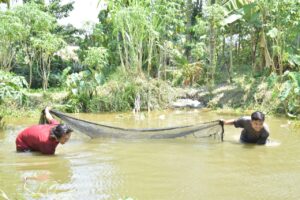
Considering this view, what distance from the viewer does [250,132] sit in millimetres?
8297

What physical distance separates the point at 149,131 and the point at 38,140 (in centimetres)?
226

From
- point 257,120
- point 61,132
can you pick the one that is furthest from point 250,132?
point 61,132

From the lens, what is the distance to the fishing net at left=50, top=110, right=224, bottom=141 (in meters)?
8.55

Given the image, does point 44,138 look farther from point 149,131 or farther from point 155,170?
point 149,131

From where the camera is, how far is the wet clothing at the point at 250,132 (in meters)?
8.15

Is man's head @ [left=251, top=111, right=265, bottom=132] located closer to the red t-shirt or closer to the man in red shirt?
the man in red shirt

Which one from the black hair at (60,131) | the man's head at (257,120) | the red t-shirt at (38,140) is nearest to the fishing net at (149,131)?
the man's head at (257,120)

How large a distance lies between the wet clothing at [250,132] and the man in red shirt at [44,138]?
3120 millimetres

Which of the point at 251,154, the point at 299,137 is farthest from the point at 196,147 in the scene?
the point at 299,137

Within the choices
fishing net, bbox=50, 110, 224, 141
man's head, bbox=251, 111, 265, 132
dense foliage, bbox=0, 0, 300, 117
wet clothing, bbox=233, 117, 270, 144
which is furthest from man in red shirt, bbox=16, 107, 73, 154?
dense foliage, bbox=0, 0, 300, 117

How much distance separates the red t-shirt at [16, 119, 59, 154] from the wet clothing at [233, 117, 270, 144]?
3.24m

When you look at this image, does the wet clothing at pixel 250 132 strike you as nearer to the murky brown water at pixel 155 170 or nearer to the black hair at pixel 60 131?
the murky brown water at pixel 155 170

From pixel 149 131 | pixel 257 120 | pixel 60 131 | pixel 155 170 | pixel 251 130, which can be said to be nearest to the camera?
pixel 155 170

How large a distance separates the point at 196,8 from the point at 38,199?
655 inches
